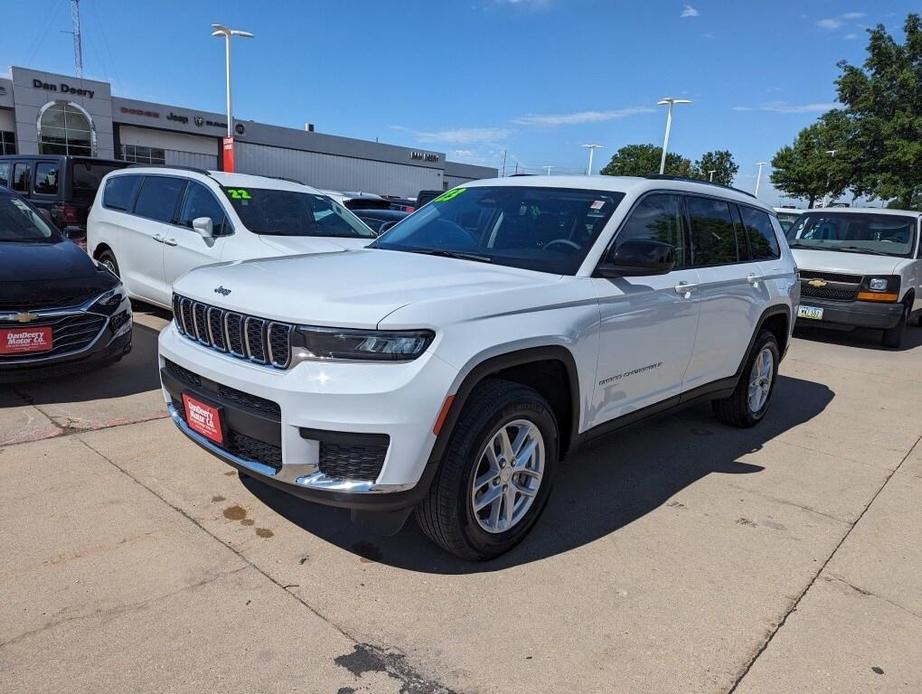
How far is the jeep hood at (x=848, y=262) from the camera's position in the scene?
9.14 meters

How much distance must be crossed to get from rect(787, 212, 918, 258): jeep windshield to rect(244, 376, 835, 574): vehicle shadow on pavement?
5.15m

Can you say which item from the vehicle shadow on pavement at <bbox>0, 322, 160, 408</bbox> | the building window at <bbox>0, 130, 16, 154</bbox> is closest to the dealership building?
the building window at <bbox>0, 130, 16, 154</bbox>

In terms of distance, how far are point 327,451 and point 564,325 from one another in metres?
1.25

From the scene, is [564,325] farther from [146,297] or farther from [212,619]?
[146,297]

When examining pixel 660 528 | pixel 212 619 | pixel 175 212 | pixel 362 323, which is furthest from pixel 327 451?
pixel 175 212

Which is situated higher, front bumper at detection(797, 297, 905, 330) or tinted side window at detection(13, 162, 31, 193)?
tinted side window at detection(13, 162, 31, 193)

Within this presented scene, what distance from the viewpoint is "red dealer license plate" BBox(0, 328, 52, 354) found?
4590 mm

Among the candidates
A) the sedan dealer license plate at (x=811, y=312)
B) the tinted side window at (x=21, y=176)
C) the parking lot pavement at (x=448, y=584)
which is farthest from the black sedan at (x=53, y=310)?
the sedan dealer license plate at (x=811, y=312)

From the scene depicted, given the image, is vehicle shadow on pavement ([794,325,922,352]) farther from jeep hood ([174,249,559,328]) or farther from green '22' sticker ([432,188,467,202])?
jeep hood ([174,249,559,328])

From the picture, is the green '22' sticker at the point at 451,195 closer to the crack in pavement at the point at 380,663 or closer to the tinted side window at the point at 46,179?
the crack in pavement at the point at 380,663

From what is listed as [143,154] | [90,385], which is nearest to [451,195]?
[90,385]

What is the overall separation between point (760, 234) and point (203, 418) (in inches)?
171

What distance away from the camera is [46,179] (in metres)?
10.5

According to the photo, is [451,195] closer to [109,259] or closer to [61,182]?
[109,259]
